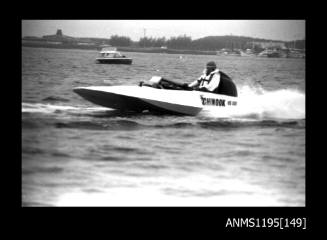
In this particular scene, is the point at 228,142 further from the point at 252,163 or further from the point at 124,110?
the point at 124,110

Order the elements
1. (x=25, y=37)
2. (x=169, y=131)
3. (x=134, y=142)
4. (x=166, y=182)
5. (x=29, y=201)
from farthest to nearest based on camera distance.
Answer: (x=169, y=131), (x=134, y=142), (x=25, y=37), (x=166, y=182), (x=29, y=201)

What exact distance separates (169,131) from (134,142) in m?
0.94

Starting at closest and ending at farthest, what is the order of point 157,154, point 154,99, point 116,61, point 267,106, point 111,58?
point 157,154, point 154,99, point 267,106, point 111,58, point 116,61

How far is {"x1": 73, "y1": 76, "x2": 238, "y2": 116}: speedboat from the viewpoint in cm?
995

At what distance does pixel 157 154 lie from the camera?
303 inches

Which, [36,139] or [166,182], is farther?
[36,139]

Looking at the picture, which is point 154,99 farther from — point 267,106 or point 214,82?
point 267,106

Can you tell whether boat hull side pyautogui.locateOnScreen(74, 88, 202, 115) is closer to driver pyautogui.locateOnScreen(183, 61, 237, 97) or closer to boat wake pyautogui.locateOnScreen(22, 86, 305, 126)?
boat wake pyautogui.locateOnScreen(22, 86, 305, 126)

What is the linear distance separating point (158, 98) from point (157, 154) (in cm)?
249

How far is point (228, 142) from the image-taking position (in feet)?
28.3

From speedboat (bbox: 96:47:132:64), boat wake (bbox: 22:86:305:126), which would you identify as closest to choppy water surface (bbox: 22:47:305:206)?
boat wake (bbox: 22:86:305:126)

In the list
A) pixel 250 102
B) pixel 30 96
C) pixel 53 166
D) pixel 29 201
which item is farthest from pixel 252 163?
pixel 30 96

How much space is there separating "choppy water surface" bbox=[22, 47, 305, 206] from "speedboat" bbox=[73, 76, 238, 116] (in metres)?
0.17

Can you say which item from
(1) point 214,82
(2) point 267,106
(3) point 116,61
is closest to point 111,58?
(3) point 116,61
